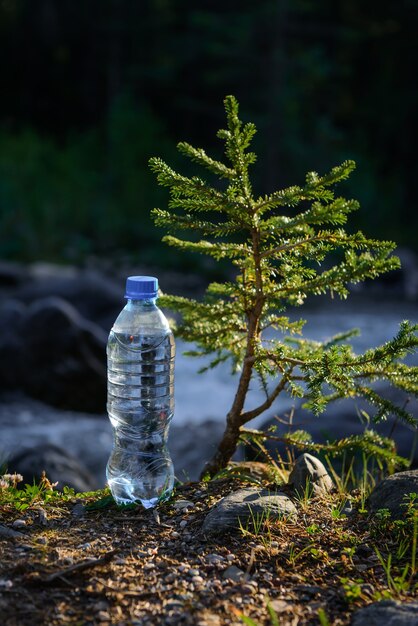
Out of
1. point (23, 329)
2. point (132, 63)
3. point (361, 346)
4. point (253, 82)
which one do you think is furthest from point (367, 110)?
point (23, 329)

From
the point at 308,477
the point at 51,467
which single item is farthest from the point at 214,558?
the point at 51,467

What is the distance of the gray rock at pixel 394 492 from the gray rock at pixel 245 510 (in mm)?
377

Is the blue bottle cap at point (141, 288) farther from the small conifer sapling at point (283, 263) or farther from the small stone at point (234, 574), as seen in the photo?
the small stone at point (234, 574)

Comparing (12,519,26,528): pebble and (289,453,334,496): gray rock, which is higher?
(289,453,334,496): gray rock

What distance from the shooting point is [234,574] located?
3146 mm

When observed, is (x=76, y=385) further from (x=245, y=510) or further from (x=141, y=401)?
(x=245, y=510)

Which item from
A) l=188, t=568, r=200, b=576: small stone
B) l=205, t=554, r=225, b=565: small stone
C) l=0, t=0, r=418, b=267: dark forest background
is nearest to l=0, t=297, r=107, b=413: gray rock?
l=205, t=554, r=225, b=565: small stone

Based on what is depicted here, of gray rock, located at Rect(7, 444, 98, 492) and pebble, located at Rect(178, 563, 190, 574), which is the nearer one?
pebble, located at Rect(178, 563, 190, 574)

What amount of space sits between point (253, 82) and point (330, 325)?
9.06m

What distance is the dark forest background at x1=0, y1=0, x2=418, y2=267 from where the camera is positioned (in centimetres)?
1897

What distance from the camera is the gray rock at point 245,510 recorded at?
3479 millimetres

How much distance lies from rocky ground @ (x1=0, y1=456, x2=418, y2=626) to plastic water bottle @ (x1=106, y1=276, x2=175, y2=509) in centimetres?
14

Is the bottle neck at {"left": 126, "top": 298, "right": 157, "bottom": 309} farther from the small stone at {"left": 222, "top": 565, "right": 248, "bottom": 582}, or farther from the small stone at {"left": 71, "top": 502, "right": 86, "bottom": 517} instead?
the small stone at {"left": 222, "top": 565, "right": 248, "bottom": 582}

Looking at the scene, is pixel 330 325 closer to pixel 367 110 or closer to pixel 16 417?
pixel 16 417
